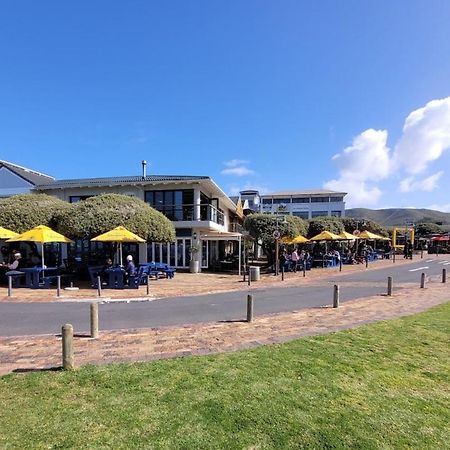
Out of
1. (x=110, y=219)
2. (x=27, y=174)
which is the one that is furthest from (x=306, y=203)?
(x=110, y=219)

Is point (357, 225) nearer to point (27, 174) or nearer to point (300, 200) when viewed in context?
point (300, 200)

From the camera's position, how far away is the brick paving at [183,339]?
584cm

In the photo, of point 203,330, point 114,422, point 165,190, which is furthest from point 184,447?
point 165,190

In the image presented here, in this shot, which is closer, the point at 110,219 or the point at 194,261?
the point at 110,219

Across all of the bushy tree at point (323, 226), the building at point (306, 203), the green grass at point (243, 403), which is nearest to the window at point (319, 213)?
the building at point (306, 203)

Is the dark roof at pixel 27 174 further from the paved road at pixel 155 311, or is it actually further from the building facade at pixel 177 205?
the paved road at pixel 155 311

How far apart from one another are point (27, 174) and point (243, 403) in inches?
1185

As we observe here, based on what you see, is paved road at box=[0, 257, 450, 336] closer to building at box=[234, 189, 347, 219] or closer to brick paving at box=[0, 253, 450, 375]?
brick paving at box=[0, 253, 450, 375]

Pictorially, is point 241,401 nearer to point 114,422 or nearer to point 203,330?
point 114,422

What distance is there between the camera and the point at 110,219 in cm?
1691

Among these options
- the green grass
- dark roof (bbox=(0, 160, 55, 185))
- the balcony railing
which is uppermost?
dark roof (bbox=(0, 160, 55, 185))

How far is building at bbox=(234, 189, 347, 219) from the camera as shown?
6481 centimetres

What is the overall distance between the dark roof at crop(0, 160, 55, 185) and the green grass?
2628 centimetres

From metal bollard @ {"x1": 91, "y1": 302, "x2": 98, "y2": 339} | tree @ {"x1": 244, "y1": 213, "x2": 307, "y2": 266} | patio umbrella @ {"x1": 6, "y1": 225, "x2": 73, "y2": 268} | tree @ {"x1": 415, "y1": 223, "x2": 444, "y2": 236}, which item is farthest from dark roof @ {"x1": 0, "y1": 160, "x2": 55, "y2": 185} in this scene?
Answer: tree @ {"x1": 415, "y1": 223, "x2": 444, "y2": 236}
